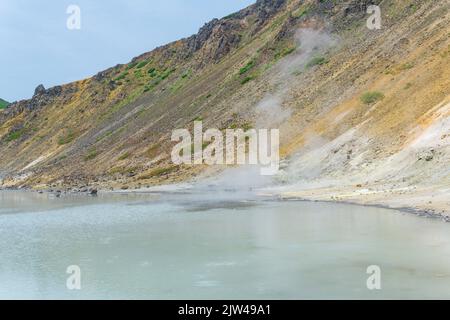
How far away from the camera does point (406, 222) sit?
2722 cm

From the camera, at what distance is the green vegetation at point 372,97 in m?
58.0

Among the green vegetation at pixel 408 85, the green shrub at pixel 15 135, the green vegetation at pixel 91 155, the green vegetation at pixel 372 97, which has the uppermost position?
the green shrub at pixel 15 135

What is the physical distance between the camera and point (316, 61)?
254 feet

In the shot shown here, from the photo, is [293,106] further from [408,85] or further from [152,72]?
[152,72]

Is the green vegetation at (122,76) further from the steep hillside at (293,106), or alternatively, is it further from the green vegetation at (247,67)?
the green vegetation at (247,67)

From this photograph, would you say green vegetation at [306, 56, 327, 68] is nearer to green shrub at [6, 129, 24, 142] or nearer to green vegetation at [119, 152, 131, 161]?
green vegetation at [119, 152, 131, 161]

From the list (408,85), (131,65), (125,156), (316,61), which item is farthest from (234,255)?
(131,65)

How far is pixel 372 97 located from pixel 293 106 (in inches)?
535

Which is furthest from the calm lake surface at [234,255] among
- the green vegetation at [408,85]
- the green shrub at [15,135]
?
the green shrub at [15,135]

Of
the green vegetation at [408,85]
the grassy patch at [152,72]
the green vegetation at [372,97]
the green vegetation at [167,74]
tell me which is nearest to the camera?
the green vegetation at [408,85]

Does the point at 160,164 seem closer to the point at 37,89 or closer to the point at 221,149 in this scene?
the point at 221,149

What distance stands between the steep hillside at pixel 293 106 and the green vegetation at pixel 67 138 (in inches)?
16.3

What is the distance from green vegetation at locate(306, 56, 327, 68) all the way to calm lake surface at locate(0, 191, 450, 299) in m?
43.2
